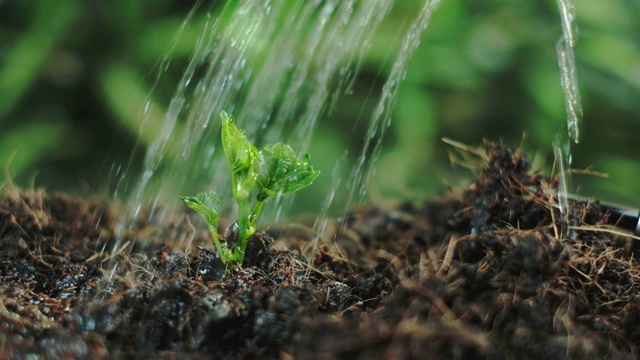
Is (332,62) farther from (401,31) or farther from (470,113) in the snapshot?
(470,113)

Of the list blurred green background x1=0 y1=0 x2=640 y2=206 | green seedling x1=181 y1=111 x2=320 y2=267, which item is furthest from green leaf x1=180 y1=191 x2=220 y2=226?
blurred green background x1=0 y1=0 x2=640 y2=206

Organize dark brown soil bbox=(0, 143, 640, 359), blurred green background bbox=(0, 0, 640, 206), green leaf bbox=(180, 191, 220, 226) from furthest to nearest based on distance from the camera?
blurred green background bbox=(0, 0, 640, 206) → green leaf bbox=(180, 191, 220, 226) → dark brown soil bbox=(0, 143, 640, 359)

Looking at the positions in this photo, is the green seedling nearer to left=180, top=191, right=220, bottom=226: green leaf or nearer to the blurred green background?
left=180, top=191, right=220, bottom=226: green leaf

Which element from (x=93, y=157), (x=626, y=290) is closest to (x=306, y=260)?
(x=626, y=290)

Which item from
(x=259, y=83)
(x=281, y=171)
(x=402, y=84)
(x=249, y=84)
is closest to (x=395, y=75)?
(x=259, y=83)

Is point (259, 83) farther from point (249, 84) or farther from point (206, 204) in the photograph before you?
point (206, 204)

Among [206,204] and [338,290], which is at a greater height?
[206,204]

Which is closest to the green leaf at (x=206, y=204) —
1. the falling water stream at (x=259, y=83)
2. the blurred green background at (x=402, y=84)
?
the falling water stream at (x=259, y=83)
